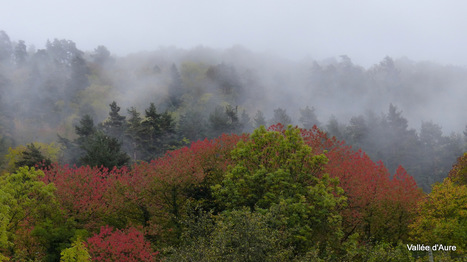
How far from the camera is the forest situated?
21656 mm

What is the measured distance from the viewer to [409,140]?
3019 inches

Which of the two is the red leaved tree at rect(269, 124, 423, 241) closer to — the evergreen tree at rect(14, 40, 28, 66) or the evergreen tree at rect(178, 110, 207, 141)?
the evergreen tree at rect(178, 110, 207, 141)

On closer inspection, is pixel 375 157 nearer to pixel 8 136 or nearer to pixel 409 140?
pixel 409 140

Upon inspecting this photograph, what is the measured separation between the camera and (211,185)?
29859 millimetres

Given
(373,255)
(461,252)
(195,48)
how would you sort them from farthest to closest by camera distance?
(195,48), (461,252), (373,255)

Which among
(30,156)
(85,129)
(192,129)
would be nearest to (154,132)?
(85,129)

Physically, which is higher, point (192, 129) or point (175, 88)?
point (175, 88)

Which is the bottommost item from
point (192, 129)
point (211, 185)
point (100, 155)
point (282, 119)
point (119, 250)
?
point (119, 250)

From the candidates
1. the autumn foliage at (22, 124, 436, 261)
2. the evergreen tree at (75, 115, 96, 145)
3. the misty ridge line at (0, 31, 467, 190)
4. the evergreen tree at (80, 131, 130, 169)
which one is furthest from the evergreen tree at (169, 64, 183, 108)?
the autumn foliage at (22, 124, 436, 261)

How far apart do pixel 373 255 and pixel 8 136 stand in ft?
276

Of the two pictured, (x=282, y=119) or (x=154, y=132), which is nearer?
(x=154, y=132)

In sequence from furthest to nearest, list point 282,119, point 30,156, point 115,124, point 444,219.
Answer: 1. point 282,119
2. point 115,124
3. point 30,156
4. point 444,219

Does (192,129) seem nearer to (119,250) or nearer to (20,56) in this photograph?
(119,250)

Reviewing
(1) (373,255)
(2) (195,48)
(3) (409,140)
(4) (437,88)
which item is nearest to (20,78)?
(2) (195,48)
